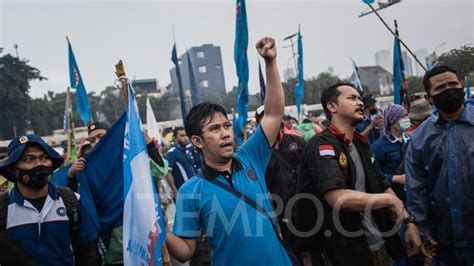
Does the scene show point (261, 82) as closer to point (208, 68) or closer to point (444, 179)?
point (444, 179)

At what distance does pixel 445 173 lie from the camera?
113 inches

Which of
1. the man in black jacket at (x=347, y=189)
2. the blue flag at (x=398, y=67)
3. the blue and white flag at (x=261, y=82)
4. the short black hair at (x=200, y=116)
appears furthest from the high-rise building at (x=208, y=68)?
the short black hair at (x=200, y=116)

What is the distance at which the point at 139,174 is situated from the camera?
8.85 ft

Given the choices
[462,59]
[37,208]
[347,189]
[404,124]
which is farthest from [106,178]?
[462,59]

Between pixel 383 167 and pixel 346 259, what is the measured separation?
5.62ft

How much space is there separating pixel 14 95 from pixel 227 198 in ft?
153

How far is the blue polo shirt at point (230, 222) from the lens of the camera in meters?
2.35

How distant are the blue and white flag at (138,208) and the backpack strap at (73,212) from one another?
506 millimetres

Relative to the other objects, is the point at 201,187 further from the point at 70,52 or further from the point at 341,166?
the point at 70,52

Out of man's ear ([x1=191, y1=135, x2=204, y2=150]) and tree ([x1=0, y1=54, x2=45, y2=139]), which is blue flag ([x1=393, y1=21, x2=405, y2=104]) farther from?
tree ([x1=0, y1=54, x2=45, y2=139])

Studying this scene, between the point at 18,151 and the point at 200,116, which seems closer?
the point at 200,116

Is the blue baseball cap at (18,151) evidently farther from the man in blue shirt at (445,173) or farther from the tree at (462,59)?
the tree at (462,59)

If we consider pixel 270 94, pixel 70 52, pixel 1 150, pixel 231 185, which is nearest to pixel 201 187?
pixel 231 185

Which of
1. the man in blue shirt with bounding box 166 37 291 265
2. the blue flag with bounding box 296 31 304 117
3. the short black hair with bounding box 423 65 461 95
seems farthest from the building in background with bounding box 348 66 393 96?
the man in blue shirt with bounding box 166 37 291 265
